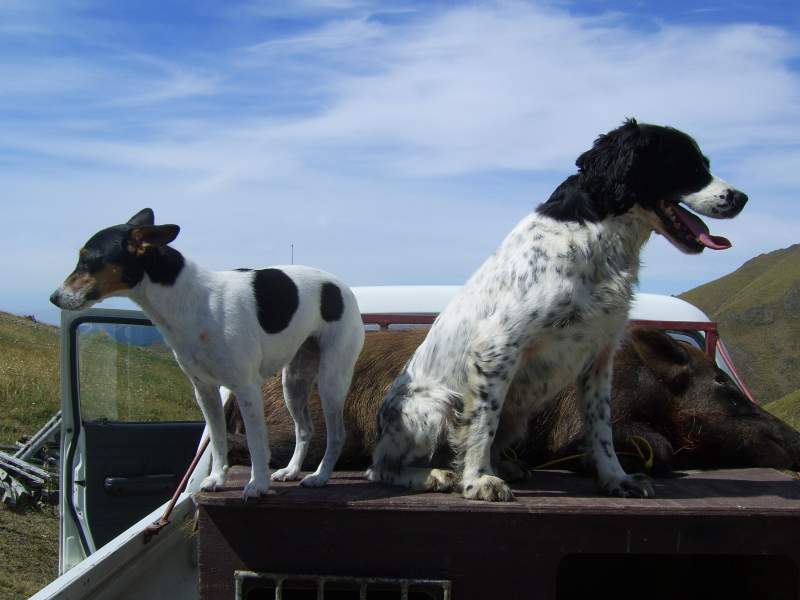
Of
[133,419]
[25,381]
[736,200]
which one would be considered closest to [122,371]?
[133,419]

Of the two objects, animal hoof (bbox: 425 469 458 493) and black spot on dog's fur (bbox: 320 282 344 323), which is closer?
animal hoof (bbox: 425 469 458 493)

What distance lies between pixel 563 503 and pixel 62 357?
274 centimetres

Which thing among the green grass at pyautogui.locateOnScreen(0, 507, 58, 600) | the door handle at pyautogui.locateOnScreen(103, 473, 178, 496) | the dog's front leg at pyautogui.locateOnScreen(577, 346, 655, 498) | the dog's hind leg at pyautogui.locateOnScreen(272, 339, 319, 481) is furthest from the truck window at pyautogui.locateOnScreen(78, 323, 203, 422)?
the green grass at pyautogui.locateOnScreen(0, 507, 58, 600)

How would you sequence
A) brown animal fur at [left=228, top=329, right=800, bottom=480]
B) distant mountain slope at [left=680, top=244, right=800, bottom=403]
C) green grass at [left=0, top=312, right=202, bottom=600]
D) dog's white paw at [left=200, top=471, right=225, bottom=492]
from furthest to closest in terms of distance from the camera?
1. distant mountain slope at [left=680, top=244, right=800, bottom=403]
2. green grass at [left=0, top=312, right=202, bottom=600]
3. brown animal fur at [left=228, top=329, right=800, bottom=480]
4. dog's white paw at [left=200, top=471, right=225, bottom=492]

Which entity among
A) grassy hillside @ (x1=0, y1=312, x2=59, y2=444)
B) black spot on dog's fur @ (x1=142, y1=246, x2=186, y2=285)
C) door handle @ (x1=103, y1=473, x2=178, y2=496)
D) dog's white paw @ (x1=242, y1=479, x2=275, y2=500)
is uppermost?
black spot on dog's fur @ (x1=142, y1=246, x2=186, y2=285)

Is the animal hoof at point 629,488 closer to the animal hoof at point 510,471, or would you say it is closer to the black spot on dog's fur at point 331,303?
the animal hoof at point 510,471

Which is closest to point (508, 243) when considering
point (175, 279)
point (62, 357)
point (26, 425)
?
point (175, 279)

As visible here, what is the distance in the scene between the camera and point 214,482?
2.91m

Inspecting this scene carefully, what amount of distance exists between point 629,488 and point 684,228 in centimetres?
93

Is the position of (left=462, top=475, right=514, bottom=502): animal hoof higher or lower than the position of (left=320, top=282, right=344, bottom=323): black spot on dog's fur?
lower

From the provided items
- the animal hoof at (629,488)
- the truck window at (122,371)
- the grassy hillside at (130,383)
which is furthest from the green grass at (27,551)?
the animal hoof at (629,488)

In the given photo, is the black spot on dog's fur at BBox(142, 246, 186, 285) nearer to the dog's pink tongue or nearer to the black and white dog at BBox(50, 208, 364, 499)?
the black and white dog at BBox(50, 208, 364, 499)

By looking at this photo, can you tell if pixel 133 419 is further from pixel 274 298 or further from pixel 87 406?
pixel 274 298

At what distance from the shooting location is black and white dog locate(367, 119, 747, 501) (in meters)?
3.03
